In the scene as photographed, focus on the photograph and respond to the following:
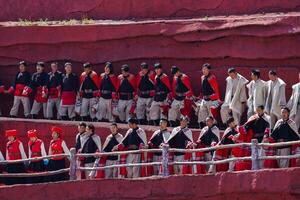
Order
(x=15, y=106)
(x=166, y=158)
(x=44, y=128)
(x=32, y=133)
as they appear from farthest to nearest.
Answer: (x=15, y=106) → (x=44, y=128) → (x=32, y=133) → (x=166, y=158)

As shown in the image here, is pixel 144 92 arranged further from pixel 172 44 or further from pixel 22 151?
pixel 22 151

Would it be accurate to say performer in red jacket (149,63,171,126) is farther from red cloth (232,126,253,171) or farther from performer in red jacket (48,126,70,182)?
red cloth (232,126,253,171)

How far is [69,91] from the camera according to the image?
82.0 ft

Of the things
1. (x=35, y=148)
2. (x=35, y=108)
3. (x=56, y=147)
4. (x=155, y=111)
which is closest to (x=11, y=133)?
(x=35, y=148)

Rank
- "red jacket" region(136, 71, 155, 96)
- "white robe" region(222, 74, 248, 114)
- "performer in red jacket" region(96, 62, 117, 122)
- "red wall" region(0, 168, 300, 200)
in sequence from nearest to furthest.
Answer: "red wall" region(0, 168, 300, 200) → "white robe" region(222, 74, 248, 114) → "red jacket" region(136, 71, 155, 96) → "performer in red jacket" region(96, 62, 117, 122)

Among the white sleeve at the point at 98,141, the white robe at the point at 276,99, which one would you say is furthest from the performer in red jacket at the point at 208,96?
the white sleeve at the point at 98,141

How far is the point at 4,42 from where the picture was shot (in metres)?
26.7

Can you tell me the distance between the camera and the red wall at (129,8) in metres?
24.9

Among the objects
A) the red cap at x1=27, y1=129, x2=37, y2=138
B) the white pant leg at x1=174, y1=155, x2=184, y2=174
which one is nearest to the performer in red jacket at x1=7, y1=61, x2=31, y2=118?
the red cap at x1=27, y1=129, x2=37, y2=138

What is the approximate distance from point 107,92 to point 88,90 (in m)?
0.41

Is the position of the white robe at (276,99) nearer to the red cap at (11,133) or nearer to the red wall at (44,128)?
the red wall at (44,128)

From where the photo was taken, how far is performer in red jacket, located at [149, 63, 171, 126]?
78.2 feet

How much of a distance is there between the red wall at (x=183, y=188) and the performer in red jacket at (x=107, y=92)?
2.69 meters

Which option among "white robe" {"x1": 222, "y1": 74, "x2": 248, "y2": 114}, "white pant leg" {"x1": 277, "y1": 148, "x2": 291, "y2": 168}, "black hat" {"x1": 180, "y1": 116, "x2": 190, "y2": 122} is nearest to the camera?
"white pant leg" {"x1": 277, "y1": 148, "x2": 291, "y2": 168}
